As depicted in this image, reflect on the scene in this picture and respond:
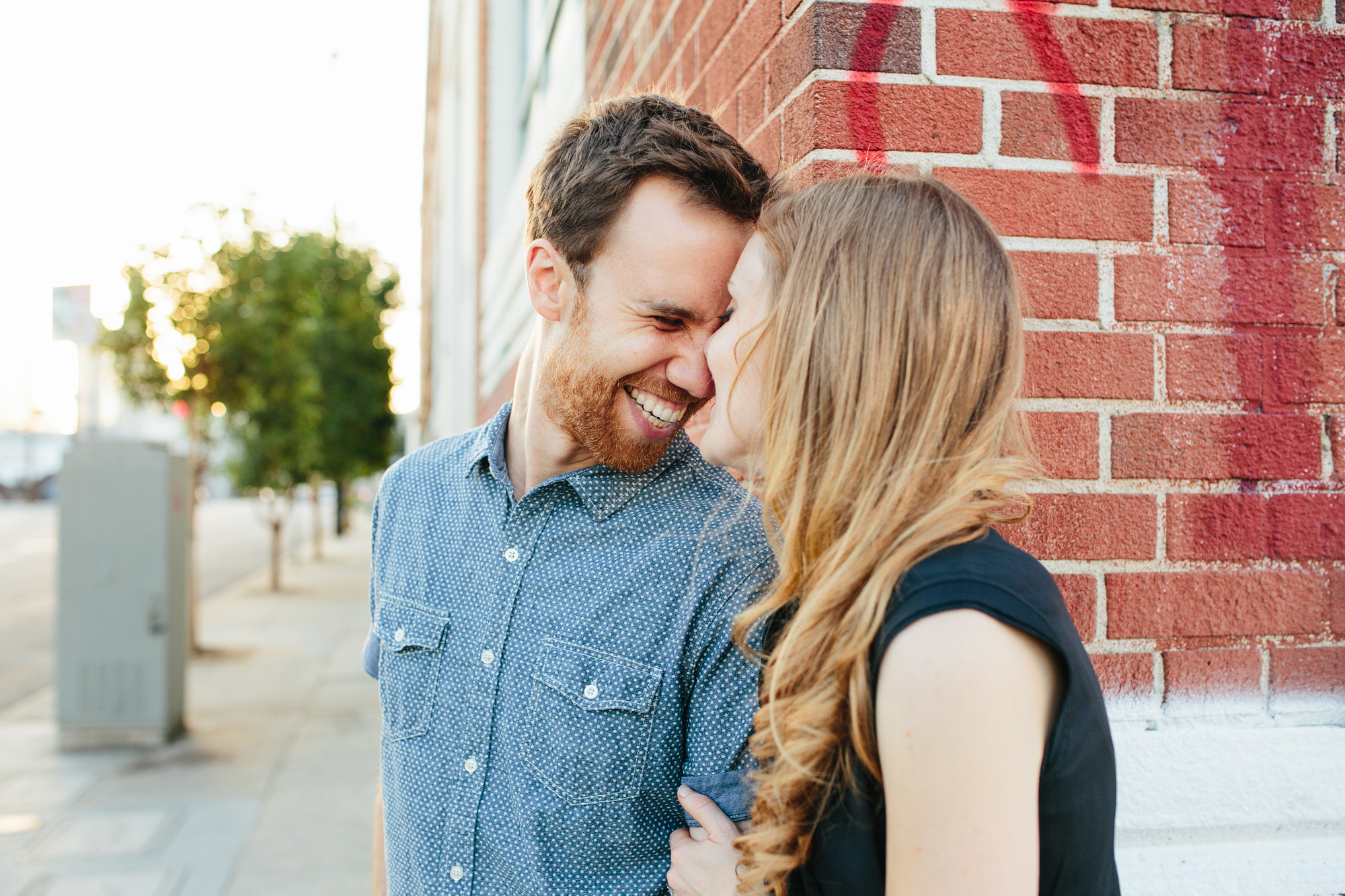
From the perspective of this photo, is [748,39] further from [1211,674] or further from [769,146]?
[1211,674]

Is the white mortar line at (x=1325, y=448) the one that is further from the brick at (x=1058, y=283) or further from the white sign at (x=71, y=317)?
the white sign at (x=71, y=317)

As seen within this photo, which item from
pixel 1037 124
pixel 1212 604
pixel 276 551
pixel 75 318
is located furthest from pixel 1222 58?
pixel 276 551

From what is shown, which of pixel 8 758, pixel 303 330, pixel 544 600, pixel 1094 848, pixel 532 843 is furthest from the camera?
pixel 303 330

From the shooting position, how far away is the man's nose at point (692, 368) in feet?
5.36

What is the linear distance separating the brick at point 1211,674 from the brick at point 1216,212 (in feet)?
2.42

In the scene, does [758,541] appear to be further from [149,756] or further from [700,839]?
[149,756]

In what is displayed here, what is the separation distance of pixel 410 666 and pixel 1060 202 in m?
1.42

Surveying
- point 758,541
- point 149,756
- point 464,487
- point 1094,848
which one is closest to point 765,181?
point 758,541

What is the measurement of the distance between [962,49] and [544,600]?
1.19m

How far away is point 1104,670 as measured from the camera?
1.66 metres

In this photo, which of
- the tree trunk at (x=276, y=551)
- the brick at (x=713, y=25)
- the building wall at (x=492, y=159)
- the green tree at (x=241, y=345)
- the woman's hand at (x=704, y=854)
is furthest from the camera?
the tree trunk at (x=276, y=551)

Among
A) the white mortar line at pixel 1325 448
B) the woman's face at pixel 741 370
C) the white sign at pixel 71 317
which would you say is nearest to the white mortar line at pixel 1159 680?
the white mortar line at pixel 1325 448

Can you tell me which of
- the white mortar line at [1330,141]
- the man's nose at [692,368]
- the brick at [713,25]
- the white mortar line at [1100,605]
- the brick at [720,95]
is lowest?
the white mortar line at [1100,605]

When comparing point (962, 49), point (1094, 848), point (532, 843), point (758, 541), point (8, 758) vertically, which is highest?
point (962, 49)
